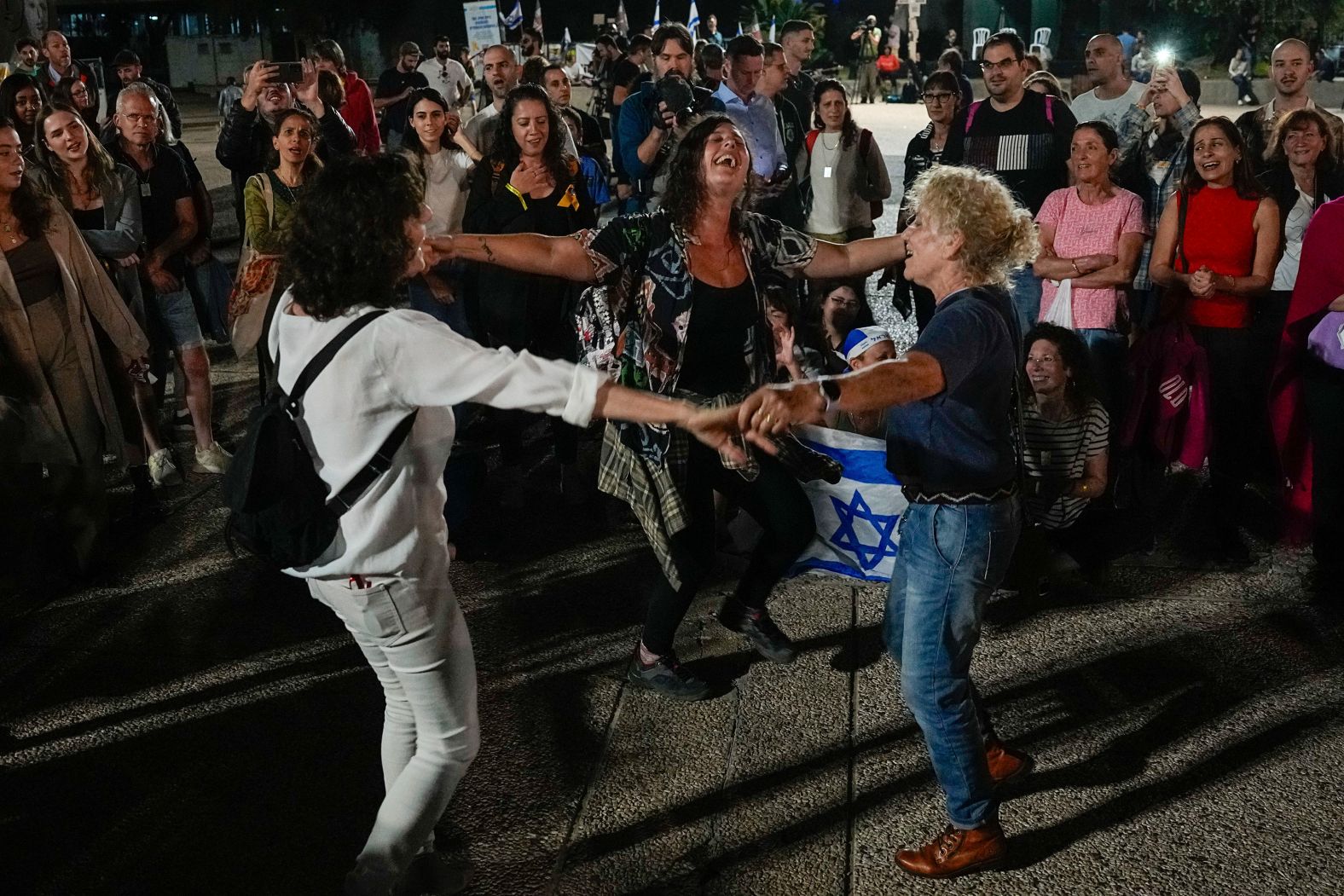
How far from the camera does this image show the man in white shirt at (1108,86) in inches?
310

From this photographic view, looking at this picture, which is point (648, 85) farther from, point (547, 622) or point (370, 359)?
point (370, 359)

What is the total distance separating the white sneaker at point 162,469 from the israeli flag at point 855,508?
349 centimetres

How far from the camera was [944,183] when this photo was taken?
3.13m

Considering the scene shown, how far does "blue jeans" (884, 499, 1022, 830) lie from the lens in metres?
3.18

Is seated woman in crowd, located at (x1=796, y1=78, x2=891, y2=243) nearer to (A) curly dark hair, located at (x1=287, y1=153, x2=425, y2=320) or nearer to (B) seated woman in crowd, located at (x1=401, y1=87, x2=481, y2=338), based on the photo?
(B) seated woman in crowd, located at (x1=401, y1=87, x2=481, y2=338)

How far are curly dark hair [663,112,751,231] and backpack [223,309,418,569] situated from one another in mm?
1617

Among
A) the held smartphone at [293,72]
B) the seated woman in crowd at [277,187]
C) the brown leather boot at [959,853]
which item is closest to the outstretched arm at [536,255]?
the brown leather boot at [959,853]

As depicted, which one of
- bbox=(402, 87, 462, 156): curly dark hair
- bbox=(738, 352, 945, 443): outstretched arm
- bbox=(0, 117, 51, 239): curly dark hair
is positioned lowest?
bbox=(738, 352, 945, 443): outstretched arm

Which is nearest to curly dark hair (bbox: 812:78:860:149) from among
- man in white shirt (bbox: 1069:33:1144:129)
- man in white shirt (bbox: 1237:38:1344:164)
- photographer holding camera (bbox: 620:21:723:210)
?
photographer holding camera (bbox: 620:21:723:210)

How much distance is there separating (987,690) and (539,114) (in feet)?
11.1

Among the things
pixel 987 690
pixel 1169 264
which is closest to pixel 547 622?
pixel 987 690

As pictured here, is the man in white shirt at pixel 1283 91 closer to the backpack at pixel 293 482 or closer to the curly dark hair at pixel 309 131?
the curly dark hair at pixel 309 131

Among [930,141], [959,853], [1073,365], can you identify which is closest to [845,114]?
[930,141]

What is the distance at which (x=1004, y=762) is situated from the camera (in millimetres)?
3730
